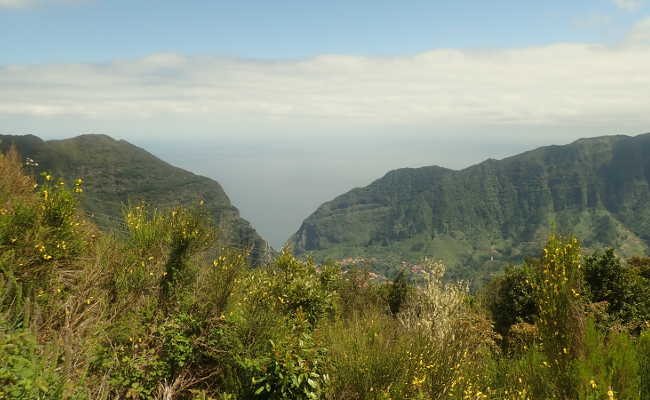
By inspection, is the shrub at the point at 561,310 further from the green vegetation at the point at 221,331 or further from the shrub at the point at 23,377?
the shrub at the point at 23,377

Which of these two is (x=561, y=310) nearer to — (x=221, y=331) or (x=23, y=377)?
(x=221, y=331)

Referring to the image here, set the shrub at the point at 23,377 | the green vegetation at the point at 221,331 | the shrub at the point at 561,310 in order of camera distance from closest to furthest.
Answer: the shrub at the point at 23,377, the green vegetation at the point at 221,331, the shrub at the point at 561,310

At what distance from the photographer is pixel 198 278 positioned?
25.9 ft

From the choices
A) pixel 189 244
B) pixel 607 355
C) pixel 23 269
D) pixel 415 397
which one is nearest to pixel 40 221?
pixel 23 269

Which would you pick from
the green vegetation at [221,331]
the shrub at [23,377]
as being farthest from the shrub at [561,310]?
the shrub at [23,377]

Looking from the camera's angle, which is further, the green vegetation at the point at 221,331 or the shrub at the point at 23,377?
the green vegetation at the point at 221,331

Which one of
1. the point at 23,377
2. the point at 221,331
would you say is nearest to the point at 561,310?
the point at 221,331

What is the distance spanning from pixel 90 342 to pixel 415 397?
4661 millimetres

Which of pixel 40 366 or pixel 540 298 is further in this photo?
pixel 540 298

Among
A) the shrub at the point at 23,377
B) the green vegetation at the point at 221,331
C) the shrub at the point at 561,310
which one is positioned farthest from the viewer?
the shrub at the point at 561,310

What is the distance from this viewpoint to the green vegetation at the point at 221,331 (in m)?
5.87

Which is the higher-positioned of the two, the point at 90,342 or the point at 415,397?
the point at 90,342

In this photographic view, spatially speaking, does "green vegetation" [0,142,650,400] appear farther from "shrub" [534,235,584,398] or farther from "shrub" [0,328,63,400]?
"shrub" [0,328,63,400]

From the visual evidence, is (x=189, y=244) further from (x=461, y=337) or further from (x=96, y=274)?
(x=461, y=337)
